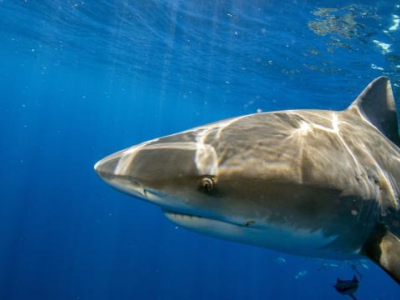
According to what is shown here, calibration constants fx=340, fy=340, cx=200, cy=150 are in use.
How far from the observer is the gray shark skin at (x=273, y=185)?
2105mm

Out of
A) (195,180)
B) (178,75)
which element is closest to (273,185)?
(195,180)

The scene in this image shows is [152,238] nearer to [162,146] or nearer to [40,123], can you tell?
[162,146]

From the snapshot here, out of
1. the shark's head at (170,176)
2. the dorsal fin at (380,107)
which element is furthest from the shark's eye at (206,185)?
the dorsal fin at (380,107)

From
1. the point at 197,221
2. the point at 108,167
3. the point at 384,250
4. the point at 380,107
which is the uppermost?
the point at 380,107

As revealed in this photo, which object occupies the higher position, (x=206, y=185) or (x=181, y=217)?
(x=206, y=185)

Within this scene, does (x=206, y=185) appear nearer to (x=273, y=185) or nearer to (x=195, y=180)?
(x=195, y=180)

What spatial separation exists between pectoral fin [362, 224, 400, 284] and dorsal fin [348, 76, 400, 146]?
5.61 ft

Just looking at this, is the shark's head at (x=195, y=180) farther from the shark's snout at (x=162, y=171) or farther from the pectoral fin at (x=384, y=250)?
the pectoral fin at (x=384, y=250)

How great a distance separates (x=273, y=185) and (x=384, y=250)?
1.15 m

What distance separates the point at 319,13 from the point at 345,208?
1096cm

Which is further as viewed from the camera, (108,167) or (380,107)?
(380,107)

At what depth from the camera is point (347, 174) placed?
266 centimetres

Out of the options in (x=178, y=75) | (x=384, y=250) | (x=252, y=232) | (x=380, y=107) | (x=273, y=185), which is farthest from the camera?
(x=178, y=75)

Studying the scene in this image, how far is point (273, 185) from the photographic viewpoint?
2225 millimetres
